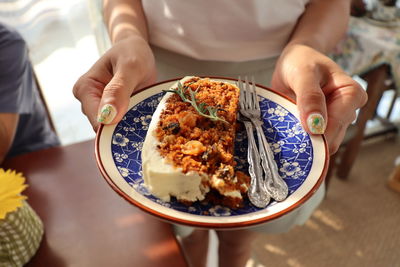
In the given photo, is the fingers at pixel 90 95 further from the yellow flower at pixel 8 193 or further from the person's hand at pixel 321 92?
the person's hand at pixel 321 92

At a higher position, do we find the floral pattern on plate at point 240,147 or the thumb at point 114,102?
the thumb at point 114,102

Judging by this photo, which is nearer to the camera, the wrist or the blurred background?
the wrist

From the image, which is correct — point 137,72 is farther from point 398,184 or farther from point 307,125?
point 398,184

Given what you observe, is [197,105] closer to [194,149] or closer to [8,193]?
[194,149]

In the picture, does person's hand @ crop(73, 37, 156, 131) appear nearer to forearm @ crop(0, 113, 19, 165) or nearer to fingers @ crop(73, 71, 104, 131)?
fingers @ crop(73, 71, 104, 131)

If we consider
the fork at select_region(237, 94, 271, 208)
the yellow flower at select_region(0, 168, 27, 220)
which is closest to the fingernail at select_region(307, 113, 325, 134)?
the fork at select_region(237, 94, 271, 208)

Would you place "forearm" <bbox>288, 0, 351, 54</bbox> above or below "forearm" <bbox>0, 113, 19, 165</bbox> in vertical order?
above

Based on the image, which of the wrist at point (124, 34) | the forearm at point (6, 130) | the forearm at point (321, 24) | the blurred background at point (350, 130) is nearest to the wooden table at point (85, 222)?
the forearm at point (6, 130)
